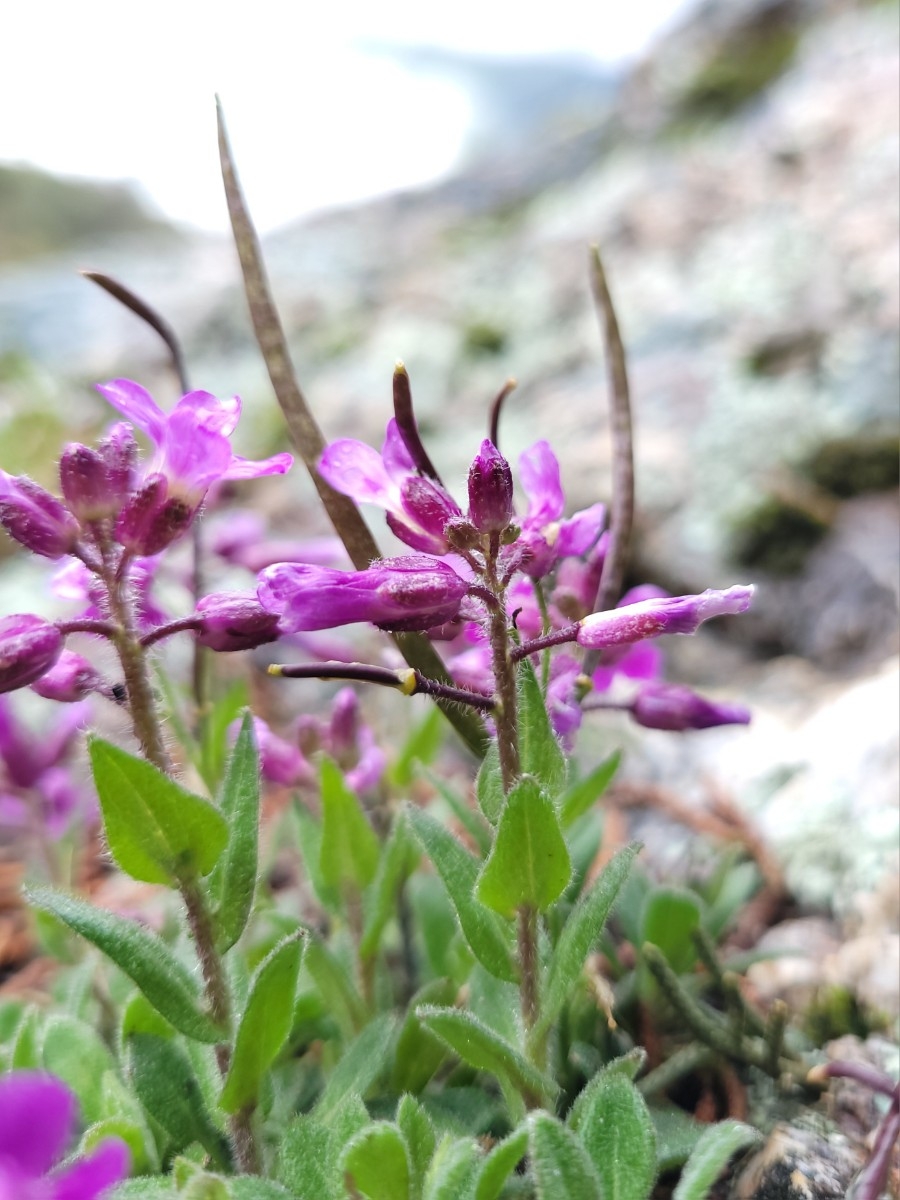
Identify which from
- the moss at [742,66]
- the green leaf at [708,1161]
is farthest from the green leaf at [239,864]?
the moss at [742,66]

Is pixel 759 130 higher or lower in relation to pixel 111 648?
higher

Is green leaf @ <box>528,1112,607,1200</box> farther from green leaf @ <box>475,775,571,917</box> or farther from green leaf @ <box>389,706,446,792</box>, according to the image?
green leaf @ <box>389,706,446,792</box>

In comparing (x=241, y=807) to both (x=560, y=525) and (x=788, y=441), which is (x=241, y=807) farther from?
(x=788, y=441)

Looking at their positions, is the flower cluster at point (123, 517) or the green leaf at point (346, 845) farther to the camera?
the green leaf at point (346, 845)

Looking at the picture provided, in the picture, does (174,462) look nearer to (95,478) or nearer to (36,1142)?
(95,478)

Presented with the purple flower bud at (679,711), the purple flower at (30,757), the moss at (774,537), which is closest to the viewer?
the purple flower bud at (679,711)

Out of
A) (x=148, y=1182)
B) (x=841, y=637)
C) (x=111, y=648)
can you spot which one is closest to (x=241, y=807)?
(x=111, y=648)

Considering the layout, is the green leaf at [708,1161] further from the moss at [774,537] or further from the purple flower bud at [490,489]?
the moss at [774,537]

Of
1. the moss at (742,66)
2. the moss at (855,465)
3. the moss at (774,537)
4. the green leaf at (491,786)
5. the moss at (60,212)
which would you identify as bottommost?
the green leaf at (491,786)

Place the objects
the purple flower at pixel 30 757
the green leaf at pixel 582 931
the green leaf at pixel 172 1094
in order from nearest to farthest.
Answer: the green leaf at pixel 582 931, the green leaf at pixel 172 1094, the purple flower at pixel 30 757
